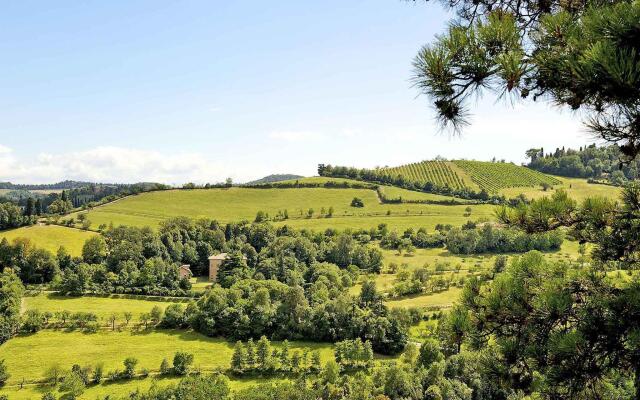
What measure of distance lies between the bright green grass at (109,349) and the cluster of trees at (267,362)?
2188 millimetres

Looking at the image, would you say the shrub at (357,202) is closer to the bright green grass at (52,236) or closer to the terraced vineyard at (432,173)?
the terraced vineyard at (432,173)

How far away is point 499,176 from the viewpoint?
480ft

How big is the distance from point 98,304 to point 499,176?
12485cm

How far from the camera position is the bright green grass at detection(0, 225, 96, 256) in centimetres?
8019

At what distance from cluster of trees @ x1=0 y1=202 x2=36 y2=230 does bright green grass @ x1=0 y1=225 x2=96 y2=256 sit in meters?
2.11

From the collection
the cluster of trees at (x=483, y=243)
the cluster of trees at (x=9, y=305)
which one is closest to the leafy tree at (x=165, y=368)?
the cluster of trees at (x=9, y=305)

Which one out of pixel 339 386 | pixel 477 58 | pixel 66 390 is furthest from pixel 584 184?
pixel 477 58

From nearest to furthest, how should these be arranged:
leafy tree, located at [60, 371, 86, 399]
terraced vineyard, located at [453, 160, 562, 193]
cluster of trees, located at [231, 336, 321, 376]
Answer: leafy tree, located at [60, 371, 86, 399] < cluster of trees, located at [231, 336, 321, 376] < terraced vineyard, located at [453, 160, 562, 193]

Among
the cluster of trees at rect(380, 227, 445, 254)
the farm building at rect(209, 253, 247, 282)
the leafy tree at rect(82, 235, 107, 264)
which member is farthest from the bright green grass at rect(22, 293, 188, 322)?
the cluster of trees at rect(380, 227, 445, 254)

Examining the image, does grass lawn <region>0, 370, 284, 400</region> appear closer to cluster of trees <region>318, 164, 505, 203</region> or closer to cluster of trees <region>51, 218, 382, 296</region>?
cluster of trees <region>51, 218, 382, 296</region>

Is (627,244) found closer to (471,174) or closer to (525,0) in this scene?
(525,0)

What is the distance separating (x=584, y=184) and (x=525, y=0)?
499 ft

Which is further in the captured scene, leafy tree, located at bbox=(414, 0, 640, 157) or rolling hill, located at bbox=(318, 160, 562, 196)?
rolling hill, located at bbox=(318, 160, 562, 196)

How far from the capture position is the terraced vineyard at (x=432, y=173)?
465 ft
